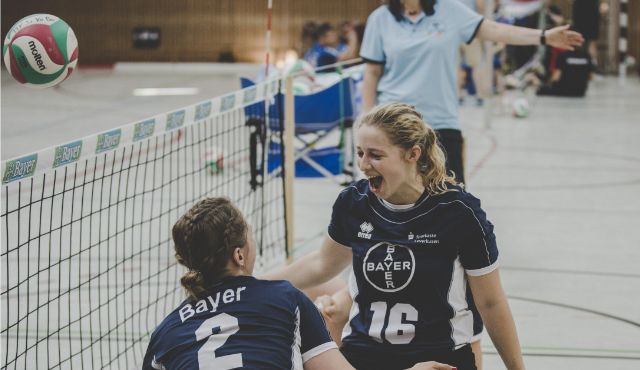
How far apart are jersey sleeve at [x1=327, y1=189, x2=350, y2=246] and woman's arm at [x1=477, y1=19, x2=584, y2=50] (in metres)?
2.22

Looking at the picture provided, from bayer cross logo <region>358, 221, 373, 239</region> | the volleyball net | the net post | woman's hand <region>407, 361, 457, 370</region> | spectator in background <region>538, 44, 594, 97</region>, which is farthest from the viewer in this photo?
spectator in background <region>538, 44, 594, 97</region>

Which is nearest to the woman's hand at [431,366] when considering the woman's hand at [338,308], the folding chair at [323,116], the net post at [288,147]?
the woman's hand at [338,308]

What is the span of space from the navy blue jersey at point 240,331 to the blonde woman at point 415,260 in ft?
1.35

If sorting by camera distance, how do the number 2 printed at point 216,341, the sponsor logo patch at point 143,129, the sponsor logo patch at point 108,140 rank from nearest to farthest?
1. the number 2 printed at point 216,341
2. the sponsor logo patch at point 108,140
3. the sponsor logo patch at point 143,129

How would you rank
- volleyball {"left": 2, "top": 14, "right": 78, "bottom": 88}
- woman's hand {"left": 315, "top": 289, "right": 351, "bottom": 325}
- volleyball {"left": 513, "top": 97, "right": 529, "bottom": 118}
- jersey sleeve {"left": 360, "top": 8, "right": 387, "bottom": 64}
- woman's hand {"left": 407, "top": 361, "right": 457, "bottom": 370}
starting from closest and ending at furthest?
1. woman's hand {"left": 407, "top": 361, "right": 457, "bottom": 370}
2. woman's hand {"left": 315, "top": 289, "right": 351, "bottom": 325}
3. volleyball {"left": 2, "top": 14, "right": 78, "bottom": 88}
4. jersey sleeve {"left": 360, "top": 8, "right": 387, "bottom": 64}
5. volleyball {"left": 513, "top": 97, "right": 529, "bottom": 118}

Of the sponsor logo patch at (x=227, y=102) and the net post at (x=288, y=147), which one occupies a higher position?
the sponsor logo patch at (x=227, y=102)

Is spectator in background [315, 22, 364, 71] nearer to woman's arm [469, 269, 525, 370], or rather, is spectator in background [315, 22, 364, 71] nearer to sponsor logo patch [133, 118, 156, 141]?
sponsor logo patch [133, 118, 156, 141]

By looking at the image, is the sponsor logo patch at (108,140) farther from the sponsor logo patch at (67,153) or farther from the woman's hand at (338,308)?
the woman's hand at (338,308)

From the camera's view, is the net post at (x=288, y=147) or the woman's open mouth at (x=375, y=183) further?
the net post at (x=288, y=147)

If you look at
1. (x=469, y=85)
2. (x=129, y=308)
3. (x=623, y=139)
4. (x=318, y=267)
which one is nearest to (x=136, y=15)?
(x=469, y=85)

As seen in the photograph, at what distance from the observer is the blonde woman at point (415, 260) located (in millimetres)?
2920

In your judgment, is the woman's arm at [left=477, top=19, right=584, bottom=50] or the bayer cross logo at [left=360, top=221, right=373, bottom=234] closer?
the bayer cross logo at [left=360, top=221, right=373, bottom=234]

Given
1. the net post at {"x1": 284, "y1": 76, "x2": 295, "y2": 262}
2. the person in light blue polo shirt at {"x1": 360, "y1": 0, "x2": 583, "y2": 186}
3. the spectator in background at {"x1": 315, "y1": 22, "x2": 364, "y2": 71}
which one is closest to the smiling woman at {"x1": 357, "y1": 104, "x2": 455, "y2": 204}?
the person in light blue polo shirt at {"x1": 360, "y1": 0, "x2": 583, "y2": 186}

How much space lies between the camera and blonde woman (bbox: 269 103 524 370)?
292cm
